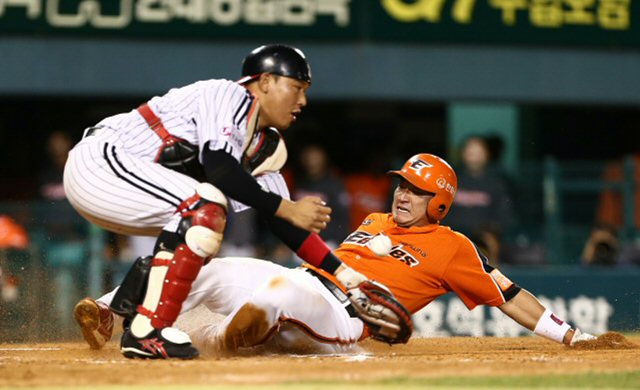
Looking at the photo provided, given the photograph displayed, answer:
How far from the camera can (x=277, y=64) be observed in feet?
18.1

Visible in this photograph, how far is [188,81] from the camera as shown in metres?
10.6

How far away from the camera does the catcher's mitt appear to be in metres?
5.31

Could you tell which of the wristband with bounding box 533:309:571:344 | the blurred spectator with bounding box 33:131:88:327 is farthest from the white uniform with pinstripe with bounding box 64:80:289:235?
the blurred spectator with bounding box 33:131:88:327

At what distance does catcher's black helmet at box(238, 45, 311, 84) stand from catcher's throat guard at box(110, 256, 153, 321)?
93 centimetres

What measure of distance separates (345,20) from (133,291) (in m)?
5.59

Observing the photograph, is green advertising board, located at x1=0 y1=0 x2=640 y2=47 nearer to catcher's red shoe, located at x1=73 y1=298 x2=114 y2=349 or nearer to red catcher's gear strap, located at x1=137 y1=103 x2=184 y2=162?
catcher's red shoe, located at x1=73 y1=298 x2=114 y2=349

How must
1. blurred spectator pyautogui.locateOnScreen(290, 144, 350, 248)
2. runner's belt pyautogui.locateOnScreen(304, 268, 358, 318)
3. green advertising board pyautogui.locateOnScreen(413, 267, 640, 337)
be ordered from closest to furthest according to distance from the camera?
runner's belt pyautogui.locateOnScreen(304, 268, 358, 318) < green advertising board pyautogui.locateOnScreen(413, 267, 640, 337) < blurred spectator pyautogui.locateOnScreen(290, 144, 350, 248)

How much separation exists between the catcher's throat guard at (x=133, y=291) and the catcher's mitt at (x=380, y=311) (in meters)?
0.87

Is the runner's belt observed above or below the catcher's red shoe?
above

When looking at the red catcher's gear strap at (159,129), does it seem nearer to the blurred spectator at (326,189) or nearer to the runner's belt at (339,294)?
the runner's belt at (339,294)

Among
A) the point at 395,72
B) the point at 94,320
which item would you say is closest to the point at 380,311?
the point at 94,320

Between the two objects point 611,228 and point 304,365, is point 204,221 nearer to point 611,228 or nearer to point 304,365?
point 304,365

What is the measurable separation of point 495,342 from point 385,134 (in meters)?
5.30

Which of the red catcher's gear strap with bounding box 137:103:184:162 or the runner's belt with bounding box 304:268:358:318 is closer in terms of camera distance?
the red catcher's gear strap with bounding box 137:103:184:162
